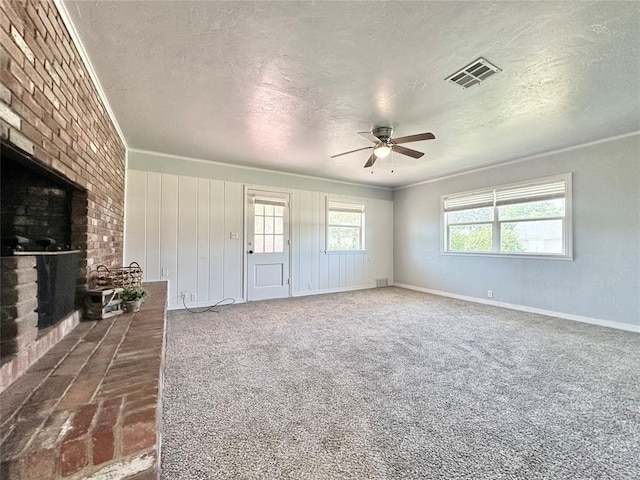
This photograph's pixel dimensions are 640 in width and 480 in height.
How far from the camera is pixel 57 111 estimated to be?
153cm

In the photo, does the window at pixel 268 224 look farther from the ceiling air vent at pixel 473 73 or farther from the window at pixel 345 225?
the ceiling air vent at pixel 473 73

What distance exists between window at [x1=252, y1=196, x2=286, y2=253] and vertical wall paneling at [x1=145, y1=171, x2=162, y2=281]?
1.52m

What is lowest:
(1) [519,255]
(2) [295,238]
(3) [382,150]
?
(1) [519,255]

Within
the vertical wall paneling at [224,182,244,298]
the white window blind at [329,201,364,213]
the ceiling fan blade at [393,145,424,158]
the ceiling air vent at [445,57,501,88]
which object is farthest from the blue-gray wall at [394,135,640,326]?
the vertical wall paneling at [224,182,244,298]

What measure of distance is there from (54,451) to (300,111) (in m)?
2.87

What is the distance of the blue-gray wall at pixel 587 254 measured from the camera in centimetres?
342

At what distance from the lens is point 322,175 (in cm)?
554

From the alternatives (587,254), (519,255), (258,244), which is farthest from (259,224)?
(587,254)

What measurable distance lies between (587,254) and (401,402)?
12.3 ft

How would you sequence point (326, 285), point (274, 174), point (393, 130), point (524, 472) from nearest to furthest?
point (524, 472) → point (393, 130) → point (274, 174) → point (326, 285)

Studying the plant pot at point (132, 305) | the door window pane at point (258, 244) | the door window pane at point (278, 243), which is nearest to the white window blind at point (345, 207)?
the door window pane at point (278, 243)

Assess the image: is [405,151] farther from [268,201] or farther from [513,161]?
[268,201]

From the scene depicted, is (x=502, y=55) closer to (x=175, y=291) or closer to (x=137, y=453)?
(x=137, y=453)

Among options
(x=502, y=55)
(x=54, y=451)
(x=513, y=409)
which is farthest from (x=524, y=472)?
(x=502, y=55)
